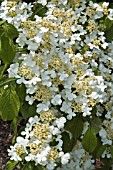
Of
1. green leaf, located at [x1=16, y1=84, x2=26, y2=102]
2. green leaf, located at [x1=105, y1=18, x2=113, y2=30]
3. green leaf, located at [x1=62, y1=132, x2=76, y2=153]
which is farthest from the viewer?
green leaf, located at [x1=105, y1=18, x2=113, y2=30]

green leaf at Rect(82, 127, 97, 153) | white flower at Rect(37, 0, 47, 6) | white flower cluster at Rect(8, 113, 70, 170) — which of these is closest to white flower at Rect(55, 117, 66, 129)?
white flower cluster at Rect(8, 113, 70, 170)

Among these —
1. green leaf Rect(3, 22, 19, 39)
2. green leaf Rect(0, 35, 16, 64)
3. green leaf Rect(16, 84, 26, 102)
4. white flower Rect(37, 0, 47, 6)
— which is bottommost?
green leaf Rect(16, 84, 26, 102)

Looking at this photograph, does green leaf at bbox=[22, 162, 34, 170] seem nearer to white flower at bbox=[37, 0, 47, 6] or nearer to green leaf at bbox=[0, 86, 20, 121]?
green leaf at bbox=[0, 86, 20, 121]

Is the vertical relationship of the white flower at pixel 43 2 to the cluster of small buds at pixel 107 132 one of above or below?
above

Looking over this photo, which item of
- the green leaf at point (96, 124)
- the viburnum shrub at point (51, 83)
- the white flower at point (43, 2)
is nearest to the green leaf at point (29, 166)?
the viburnum shrub at point (51, 83)

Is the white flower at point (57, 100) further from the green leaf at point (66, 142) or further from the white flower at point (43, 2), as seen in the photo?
the white flower at point (43, 2)

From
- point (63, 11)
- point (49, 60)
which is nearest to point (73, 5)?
point (63, 11)

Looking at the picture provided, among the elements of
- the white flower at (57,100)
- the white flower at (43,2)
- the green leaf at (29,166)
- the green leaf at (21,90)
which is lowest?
the green leaf at (29,166)

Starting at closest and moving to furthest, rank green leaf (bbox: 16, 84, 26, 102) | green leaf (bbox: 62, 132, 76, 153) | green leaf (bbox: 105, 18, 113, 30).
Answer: green leaf (bbox: 16, 84, 26, 102)
green leaf (bbox: 62, 132, 76, 153)
green leaf (bbox: 105, 18, 113, 30)

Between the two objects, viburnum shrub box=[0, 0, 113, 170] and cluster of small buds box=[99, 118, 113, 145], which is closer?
viburnum shrub box=[0, 0, 113, 170]
